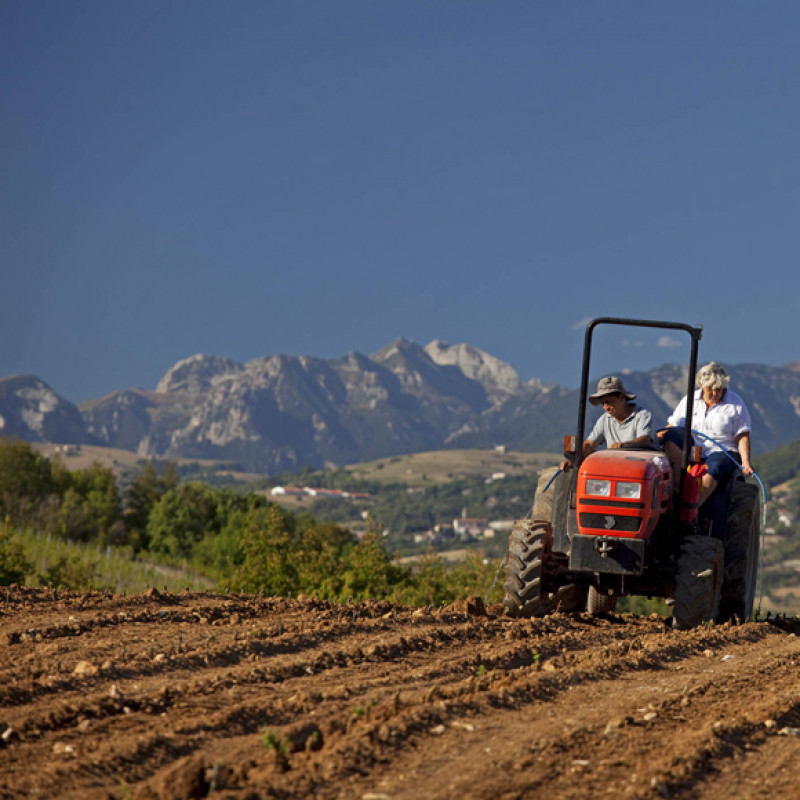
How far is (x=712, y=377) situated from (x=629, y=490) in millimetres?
2391

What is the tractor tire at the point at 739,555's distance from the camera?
11312 millimetres

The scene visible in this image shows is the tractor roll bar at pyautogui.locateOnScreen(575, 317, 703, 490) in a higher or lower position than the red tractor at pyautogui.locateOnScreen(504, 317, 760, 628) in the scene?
higher

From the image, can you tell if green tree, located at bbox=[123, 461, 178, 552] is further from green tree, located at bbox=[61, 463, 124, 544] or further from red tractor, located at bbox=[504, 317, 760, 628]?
red tractor, located at bbox=[504, 317, 760, 628]

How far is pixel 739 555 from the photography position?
37.0 feet

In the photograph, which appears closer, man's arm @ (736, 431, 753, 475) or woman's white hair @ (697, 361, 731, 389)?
man's arm @ (736, 431, 753, 475)

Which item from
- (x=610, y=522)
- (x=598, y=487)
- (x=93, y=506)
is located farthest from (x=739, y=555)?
(x=93, y=506)

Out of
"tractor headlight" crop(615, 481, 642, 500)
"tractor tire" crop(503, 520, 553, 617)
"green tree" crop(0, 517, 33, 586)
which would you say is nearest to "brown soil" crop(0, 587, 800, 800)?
"tractor tire" crop(503, 520, 553, 617)

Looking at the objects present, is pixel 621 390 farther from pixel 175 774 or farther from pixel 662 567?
pixel 175 774

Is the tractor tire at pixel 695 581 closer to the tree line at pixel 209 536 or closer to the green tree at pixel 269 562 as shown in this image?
the tree line at pixel 209 536

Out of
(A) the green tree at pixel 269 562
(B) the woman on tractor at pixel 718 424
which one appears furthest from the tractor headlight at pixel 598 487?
(A) the green tree at pixel 269 562

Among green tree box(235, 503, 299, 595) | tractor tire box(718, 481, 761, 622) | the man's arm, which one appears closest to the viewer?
tractor tire box(718, 481, 761, 622)

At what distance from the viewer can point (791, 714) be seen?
6.62 m

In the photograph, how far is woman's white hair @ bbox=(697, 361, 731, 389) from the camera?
11.7 meters

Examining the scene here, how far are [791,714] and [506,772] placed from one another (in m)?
2.46
